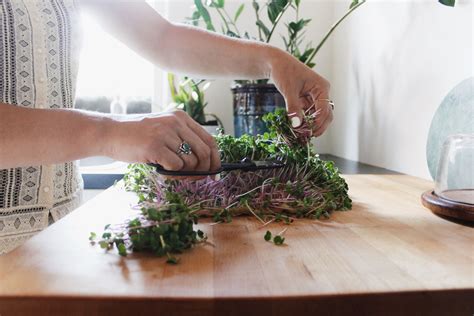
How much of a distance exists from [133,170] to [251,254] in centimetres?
40

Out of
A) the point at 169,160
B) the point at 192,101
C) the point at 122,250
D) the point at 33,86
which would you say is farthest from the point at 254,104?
the point at 122,250

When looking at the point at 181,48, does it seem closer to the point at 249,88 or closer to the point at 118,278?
the point at 249,88

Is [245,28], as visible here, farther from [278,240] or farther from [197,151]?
[278,240]

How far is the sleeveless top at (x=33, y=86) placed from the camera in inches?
28.9

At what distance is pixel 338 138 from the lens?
1681mm

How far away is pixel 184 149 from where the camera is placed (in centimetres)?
58

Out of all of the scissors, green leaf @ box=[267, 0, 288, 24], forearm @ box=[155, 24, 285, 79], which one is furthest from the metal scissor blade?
green leaf @ box=[267, 0, 288, 24]

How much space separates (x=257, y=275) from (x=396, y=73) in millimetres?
961

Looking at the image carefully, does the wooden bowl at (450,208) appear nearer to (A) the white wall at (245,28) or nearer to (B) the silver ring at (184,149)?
(B) the silver ring at (184,149)

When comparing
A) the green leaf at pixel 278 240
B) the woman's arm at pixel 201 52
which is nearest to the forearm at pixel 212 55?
the woman's arm at pixel 201 52

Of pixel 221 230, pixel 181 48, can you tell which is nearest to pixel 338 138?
pixel 181 48

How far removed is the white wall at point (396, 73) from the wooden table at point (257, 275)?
1.70 ft

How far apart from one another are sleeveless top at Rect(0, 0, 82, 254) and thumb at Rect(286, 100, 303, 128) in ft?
1.43

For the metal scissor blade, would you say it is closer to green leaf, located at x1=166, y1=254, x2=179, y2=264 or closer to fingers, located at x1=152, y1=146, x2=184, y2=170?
fingers, located at x1=152, y1=146, x2=184, y2=170
